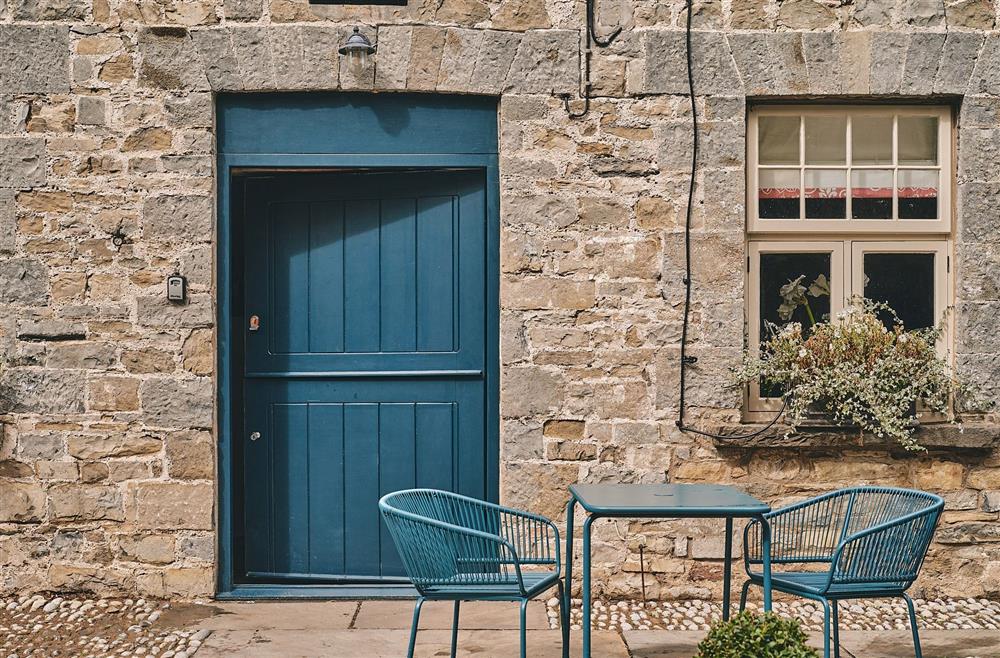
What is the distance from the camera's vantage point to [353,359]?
5633 millimetres

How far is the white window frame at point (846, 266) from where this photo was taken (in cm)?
557

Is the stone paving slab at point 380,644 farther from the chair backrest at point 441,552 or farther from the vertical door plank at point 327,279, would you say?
the vertical door plank at point 327,279

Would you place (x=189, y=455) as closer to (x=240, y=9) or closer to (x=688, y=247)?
(x=240, y=9)

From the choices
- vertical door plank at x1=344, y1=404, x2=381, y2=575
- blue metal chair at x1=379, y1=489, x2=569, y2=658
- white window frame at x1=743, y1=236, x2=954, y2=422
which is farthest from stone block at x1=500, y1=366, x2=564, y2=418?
blue metal chair at x1=379, y1=489, x2=569, y2=658

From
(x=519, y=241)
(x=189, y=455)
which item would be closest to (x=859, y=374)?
(x=519, y=241)

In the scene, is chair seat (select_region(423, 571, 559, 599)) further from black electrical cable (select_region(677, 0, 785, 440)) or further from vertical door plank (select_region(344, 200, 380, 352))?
vertical door plank (select_region(344, 200, 380, 352))

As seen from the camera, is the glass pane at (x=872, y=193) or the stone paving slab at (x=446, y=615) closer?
the stone paving slab at (x=446, y=615)

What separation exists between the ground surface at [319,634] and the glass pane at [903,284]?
5.01 feet

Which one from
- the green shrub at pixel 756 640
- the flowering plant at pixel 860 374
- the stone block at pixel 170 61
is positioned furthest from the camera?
the stone block at pixel 170 61

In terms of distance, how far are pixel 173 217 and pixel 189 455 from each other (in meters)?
1.23

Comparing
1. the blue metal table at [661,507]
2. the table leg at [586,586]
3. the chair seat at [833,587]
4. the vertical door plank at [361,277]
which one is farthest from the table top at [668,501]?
the vertical door plank at [361,277]

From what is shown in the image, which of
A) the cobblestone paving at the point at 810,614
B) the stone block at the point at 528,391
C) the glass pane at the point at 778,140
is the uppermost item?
the glass pane at the point at 778,140

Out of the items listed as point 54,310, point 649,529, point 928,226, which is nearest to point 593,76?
point 928,226

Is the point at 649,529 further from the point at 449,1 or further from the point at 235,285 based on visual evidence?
the point at 449,1
